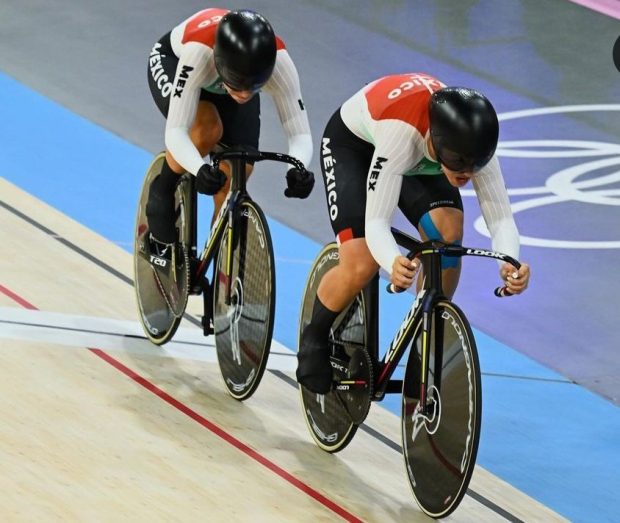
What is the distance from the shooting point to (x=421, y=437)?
454cm

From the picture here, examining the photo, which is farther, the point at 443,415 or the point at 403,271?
the point at 443,415

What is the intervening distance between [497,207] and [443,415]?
649 millimetres

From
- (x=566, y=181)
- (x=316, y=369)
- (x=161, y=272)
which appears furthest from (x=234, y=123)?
(x=566, y=181)

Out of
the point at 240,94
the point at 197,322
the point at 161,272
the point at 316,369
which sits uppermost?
the point at 240,94

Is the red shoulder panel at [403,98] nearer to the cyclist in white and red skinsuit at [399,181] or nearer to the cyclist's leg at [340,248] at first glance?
the cyclist in white and red skinsuit at [399,181]

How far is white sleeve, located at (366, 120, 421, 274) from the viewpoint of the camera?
435cm

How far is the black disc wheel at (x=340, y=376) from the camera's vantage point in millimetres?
4816

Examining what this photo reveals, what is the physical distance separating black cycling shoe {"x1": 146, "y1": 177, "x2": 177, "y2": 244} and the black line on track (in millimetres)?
589

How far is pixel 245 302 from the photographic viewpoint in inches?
210

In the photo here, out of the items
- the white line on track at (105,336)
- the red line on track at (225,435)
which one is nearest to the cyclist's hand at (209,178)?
the red line on track at (225,435)

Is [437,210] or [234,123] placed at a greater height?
[437,210]

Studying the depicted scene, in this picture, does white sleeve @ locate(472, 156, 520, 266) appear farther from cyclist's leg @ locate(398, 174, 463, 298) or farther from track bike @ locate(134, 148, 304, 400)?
track bike @ locate(134, 148, 304, 400)

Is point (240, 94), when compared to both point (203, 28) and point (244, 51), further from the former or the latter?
point (203, 28)

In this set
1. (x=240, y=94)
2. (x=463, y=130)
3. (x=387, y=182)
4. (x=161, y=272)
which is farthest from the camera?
(x=161, y=272)
